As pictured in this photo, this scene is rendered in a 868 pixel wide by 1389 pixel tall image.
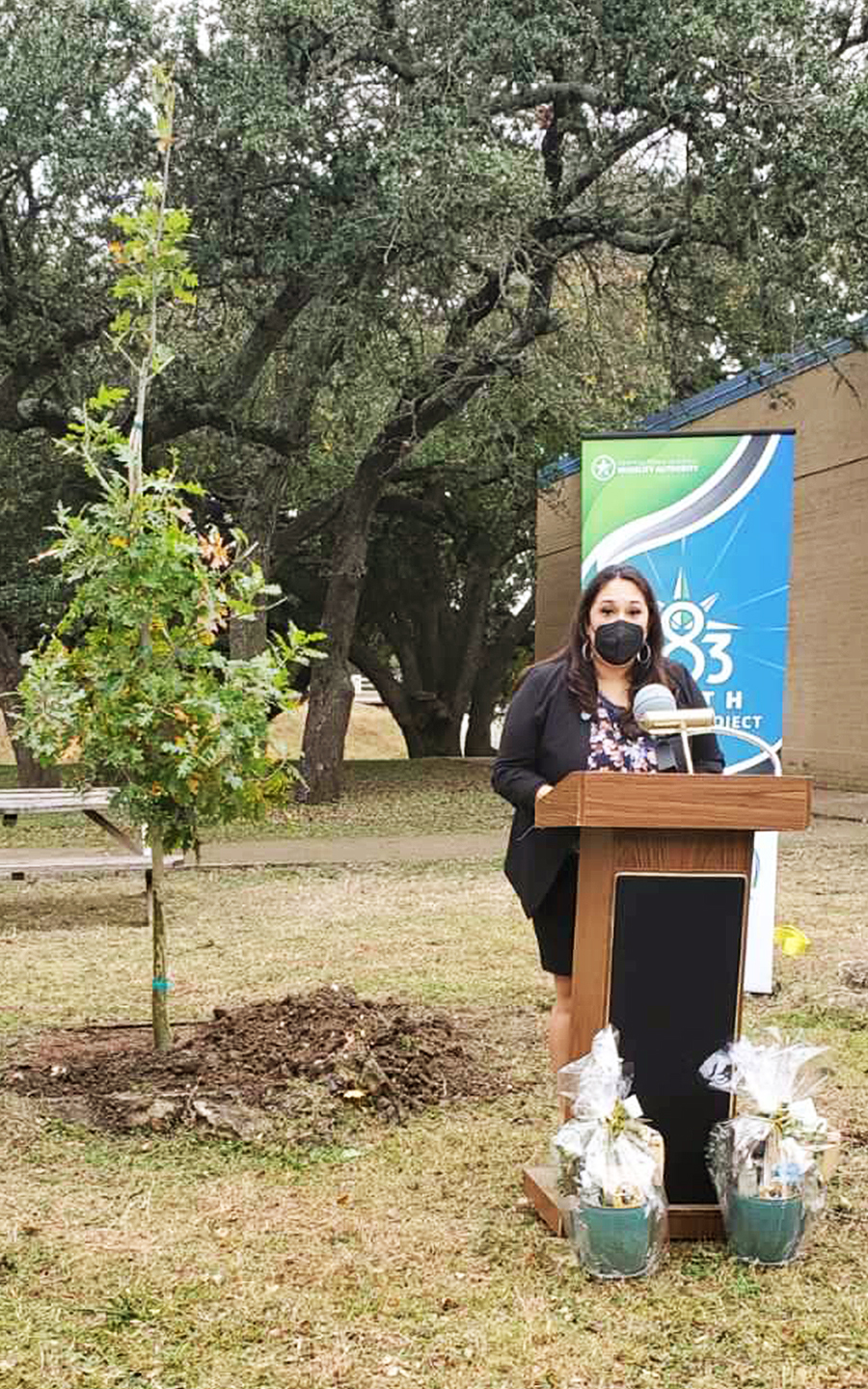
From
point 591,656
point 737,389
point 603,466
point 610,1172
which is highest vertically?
point 737,389

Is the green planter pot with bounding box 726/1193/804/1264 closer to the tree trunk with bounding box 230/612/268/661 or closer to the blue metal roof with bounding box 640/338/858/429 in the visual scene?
the tree trunk with bounding box 230/612/268/661

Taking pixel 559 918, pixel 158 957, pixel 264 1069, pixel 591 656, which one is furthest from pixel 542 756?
pixel 158 957

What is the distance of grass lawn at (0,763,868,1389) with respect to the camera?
11.0 feet

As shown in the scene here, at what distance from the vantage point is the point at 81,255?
15922 millimetres

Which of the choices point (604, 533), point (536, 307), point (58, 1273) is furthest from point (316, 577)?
point (58, 1273)

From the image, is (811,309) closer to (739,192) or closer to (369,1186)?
(739,192)

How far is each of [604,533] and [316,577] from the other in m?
20.0

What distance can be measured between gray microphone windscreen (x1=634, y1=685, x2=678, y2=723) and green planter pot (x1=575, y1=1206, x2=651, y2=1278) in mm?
1238

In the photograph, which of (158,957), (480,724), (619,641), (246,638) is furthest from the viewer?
(480,724)

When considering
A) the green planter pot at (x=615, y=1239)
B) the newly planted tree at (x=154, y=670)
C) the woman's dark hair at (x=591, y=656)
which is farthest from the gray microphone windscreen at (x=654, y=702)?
the newly planted tree at (x=154, y=670)

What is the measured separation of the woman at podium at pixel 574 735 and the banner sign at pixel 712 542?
2.61 metres

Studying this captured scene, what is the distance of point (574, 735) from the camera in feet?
14.4

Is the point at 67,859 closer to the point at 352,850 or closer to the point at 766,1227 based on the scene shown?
the point at 352,850

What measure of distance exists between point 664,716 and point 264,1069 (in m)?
2.37
